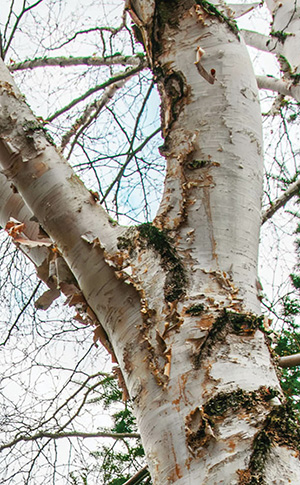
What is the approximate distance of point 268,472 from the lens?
0.68m

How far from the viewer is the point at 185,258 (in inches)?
39.2

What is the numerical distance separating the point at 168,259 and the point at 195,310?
142mm

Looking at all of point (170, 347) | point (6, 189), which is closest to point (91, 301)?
point (170, 347)

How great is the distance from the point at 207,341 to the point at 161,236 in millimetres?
285

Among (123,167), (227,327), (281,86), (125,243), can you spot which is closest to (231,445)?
(227,327)

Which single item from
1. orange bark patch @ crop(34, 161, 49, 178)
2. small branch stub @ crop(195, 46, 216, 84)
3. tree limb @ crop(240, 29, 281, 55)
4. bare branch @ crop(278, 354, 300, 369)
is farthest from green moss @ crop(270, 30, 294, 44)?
orange bark patch @ crop(34, 161, 49, 178)

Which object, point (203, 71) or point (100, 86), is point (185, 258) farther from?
point (100, 86)

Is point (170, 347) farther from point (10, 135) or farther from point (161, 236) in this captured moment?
point (10, 135)

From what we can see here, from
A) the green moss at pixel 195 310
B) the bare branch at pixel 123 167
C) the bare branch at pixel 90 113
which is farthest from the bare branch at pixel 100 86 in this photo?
the green moss at pixel 195 310

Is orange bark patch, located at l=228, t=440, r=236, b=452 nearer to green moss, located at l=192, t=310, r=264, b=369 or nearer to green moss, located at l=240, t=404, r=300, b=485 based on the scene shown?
green moss, located at l=240, t=404, r=300, b=485

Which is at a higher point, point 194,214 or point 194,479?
point 194,214

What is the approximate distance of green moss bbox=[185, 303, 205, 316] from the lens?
2.95 feet

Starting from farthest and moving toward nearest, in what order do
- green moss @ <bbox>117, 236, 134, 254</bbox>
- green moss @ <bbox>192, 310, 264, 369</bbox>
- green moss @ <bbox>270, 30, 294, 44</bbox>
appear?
green moss @ <bbox>270, 30, 294, 44</bbox>, green moss @ <bbox>117, 236, 134, 254</bbox>, green moss @ <bbox>192, 310, 264, 369</bbox>

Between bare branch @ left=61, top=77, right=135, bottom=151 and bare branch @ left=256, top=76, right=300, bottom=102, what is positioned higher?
bare branch @ left=61, top=77, right=135, bottom=151
